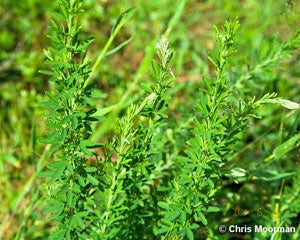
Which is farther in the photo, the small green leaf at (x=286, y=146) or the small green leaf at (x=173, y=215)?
the small green leaf at (x=286, y=146)

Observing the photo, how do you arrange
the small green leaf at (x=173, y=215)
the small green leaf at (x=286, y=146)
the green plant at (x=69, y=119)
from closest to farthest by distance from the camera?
the green plant at (x=69, y=119) → the small green leaf at (x=173, y=215) → the small green leaf at (x=286, y=146)

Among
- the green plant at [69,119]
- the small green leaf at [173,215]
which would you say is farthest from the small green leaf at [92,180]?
the small green leaf at [173,215]

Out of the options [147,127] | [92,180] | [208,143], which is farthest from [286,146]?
[92,180]

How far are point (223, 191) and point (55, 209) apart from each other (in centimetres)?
99

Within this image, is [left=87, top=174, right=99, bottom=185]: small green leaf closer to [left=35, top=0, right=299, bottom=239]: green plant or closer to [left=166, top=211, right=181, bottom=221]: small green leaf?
[left=35, top=0, right=299, bottom=239]: green plant

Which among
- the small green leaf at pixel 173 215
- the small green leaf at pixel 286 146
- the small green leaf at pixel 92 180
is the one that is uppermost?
the small green leaf at pixel 286 146

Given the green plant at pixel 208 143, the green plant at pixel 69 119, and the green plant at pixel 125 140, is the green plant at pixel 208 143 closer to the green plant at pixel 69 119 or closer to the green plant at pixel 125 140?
the green plant at pixel 125 140

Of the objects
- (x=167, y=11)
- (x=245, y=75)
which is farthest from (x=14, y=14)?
(x=245, y=75)

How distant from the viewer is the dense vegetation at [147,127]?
1417 millimetres

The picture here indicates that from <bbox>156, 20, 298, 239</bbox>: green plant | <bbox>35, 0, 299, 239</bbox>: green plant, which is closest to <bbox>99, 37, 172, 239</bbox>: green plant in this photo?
<bbox>35, 0, 299, 239</bbox>: green plant

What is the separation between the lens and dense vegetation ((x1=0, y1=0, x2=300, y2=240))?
1417mm

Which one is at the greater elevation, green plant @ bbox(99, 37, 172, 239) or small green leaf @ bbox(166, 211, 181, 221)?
green plant @ bbox(99, 37, 172, 239)

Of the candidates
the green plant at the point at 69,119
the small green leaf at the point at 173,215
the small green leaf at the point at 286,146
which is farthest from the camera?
the small green leaf at the point at 286,146

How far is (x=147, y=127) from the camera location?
1520mm
